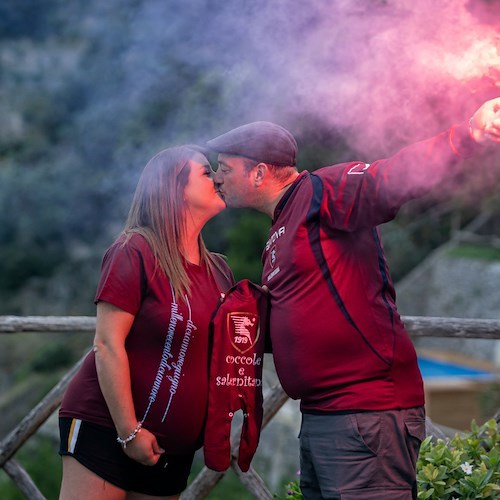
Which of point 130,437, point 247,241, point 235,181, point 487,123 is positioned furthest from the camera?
point 247,241

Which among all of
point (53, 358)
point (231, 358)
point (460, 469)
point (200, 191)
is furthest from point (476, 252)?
point (231, 358)

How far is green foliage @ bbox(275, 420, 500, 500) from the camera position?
3.02 meters

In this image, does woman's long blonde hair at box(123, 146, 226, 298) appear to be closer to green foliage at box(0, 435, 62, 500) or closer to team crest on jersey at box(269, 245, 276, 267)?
team crest on jersey at box(269, 245, 276, 267)

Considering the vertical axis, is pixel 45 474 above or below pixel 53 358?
above

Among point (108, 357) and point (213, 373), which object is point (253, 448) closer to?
point (213, 373)

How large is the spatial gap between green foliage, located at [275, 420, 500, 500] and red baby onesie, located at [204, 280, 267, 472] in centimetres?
64

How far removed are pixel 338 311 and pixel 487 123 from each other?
659 millimetres

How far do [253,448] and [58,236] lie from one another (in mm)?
18309

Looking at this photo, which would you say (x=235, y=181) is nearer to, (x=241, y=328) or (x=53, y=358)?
(x=241, y=328)

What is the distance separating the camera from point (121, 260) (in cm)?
255

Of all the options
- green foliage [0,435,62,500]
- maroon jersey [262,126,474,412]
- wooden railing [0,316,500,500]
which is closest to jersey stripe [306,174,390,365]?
maroon jersey [262,126,474,412]

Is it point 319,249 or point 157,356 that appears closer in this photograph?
point 319,249

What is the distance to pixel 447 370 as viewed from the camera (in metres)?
12.0

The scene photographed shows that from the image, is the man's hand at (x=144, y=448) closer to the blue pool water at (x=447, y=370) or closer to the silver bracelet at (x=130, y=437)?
the silver bracelet at (x=130, y=437)
